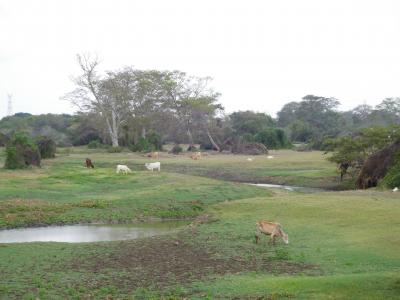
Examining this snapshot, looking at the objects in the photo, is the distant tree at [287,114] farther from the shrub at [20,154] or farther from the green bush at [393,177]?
the green bush at [393,177]

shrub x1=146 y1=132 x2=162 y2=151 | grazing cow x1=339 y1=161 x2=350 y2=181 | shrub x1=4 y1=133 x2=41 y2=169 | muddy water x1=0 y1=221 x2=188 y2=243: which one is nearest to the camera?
muddy water x1=0 y1=221 x2=188 y2=243

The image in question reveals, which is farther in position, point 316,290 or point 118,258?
point 118,258

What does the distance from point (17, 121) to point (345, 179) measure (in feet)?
318

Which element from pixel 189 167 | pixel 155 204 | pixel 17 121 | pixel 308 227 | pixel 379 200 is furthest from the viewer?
pixel 17 121

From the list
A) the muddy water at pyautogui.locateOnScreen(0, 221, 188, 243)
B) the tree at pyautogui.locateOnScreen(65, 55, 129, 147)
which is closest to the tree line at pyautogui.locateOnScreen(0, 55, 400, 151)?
the tree at pyautogui.locateOnScreen(65, 55, 129, 147)

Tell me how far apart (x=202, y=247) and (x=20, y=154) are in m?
29.0

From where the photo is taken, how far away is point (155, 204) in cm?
2941

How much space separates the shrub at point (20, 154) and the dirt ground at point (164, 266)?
1052 inches

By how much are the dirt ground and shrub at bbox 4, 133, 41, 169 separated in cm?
2672

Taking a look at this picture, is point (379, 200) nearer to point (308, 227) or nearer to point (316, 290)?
point (308, 227)

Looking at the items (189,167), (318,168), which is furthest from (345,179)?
(189,167)

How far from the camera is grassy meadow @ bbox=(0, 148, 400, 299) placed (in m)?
12.9

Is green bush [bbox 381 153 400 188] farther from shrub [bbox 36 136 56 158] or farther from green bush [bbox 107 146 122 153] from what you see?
green bush [bbox 107 146 122 153]

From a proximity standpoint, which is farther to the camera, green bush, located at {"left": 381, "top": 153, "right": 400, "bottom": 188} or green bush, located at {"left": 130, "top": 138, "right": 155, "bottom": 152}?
green bush, located at {"left": 130, "top": 138, "right": 155, "bottom": 152}
